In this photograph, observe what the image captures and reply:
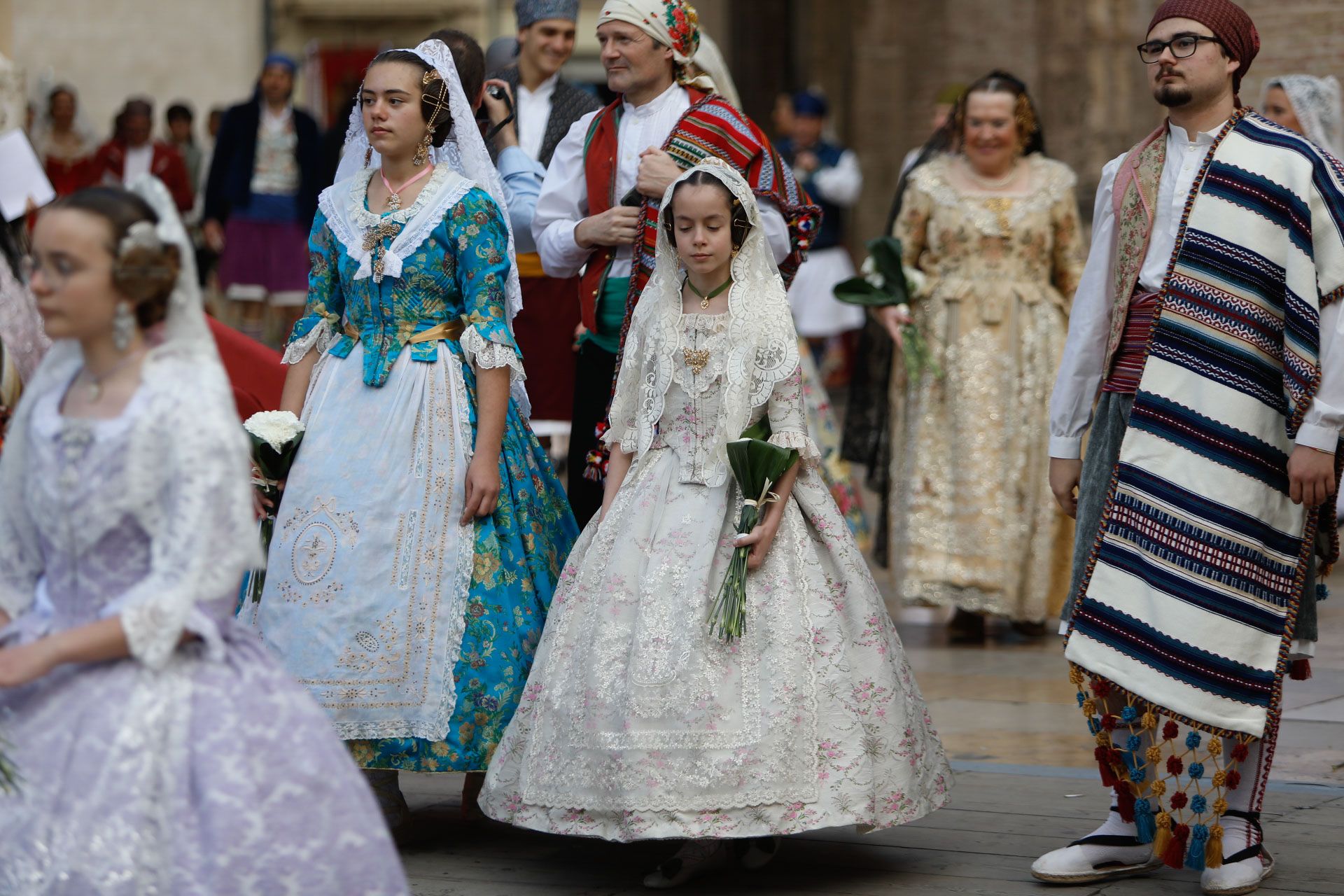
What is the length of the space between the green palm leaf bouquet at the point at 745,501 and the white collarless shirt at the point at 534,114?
2.38 metres

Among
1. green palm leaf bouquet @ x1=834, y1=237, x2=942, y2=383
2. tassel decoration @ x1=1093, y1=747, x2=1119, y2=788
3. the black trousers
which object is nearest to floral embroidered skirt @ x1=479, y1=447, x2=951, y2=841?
tassel decoration @ x1=1093, y1=747, x2=1119, y2=788

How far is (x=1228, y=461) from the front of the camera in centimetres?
427

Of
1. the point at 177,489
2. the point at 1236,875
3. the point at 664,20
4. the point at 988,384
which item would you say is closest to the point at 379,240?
the point at 664,20

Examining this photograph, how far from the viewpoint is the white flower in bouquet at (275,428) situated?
4.62 m

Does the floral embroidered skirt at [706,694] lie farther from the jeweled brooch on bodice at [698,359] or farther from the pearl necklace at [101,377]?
the pearl necklace at [101,377]

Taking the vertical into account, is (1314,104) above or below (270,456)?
above

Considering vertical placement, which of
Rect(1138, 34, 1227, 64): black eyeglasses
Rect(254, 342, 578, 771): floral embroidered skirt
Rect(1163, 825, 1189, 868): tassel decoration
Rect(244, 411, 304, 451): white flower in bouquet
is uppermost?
Rect(1138, 34, 1227, 64): black eyeglasses

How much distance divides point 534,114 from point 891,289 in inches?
65.2

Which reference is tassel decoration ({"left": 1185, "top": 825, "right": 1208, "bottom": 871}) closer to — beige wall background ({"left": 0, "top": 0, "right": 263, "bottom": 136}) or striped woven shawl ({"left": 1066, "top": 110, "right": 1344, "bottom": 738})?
striped woven shawl ({"left": 1066, "top": 110, "right": 1344, "bottom": 738})

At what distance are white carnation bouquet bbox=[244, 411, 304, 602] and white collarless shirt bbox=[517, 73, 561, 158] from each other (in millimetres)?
2078

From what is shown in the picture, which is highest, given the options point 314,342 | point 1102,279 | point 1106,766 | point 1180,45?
point 1180,45

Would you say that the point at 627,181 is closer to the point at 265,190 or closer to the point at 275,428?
the point at 275,428

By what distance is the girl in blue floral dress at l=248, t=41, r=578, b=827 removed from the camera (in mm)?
4621

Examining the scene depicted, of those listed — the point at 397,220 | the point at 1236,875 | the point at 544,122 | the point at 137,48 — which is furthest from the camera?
the point at 137,48
